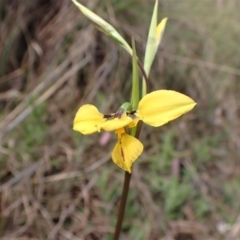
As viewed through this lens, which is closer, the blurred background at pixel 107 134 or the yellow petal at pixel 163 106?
the yellow petal at pixel 163 106

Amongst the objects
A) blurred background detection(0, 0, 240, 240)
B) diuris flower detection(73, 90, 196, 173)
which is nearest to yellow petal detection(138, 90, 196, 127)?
diuris flower detection(73, 90, 196, 173)

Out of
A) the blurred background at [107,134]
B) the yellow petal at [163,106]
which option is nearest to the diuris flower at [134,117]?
the yellow petal at [163,106]

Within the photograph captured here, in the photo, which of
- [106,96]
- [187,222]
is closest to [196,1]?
[106,96]

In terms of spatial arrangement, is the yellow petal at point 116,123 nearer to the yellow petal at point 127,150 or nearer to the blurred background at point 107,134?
the yellow petal at point 127,150

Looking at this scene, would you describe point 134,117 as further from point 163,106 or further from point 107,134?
point 107,134

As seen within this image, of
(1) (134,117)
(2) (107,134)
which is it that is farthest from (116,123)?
(2) (107,134)

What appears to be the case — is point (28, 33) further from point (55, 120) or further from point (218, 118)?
point (218, 118)

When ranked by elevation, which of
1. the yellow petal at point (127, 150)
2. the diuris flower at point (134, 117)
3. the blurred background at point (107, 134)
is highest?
the diuris flower at point (134, 117)

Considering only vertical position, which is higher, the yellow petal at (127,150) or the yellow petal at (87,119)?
the yellow petal at (87,119)
